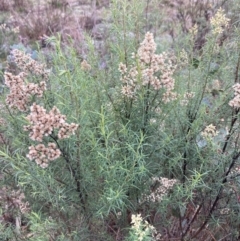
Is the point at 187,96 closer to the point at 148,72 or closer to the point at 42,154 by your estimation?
the point at 148,72

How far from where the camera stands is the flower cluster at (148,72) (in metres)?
1.62

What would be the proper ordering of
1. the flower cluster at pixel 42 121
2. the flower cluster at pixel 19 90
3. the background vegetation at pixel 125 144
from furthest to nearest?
the background vegetation at pixel 125 144 < the flower cluster at pixel 19 90 < the flower cluster at pixel 42 121

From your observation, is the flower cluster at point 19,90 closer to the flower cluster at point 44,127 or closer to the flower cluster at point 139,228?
the flower cluster at point 44,127

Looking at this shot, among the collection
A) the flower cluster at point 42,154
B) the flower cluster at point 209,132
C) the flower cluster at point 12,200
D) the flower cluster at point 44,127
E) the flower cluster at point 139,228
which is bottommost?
the flower cluster at point 12,200

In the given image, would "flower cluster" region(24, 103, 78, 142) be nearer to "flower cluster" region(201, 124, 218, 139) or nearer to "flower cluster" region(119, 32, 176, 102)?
"flower cluster" region(119, 32, 176, 102)

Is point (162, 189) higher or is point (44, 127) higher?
point (44, 127)

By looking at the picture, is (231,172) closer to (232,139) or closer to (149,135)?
(232,139)

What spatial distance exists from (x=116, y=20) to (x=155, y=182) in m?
0.89

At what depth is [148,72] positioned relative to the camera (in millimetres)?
1646

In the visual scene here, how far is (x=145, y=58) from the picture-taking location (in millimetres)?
1626

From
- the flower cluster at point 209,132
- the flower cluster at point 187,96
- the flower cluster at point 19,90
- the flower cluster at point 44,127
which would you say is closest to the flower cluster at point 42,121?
the flower cluster at point 44,127

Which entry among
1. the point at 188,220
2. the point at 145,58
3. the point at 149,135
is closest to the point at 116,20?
the point at 145,58

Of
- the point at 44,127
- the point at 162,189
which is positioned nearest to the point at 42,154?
the point at 44,127

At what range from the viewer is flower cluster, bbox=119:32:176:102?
1.62 metres
